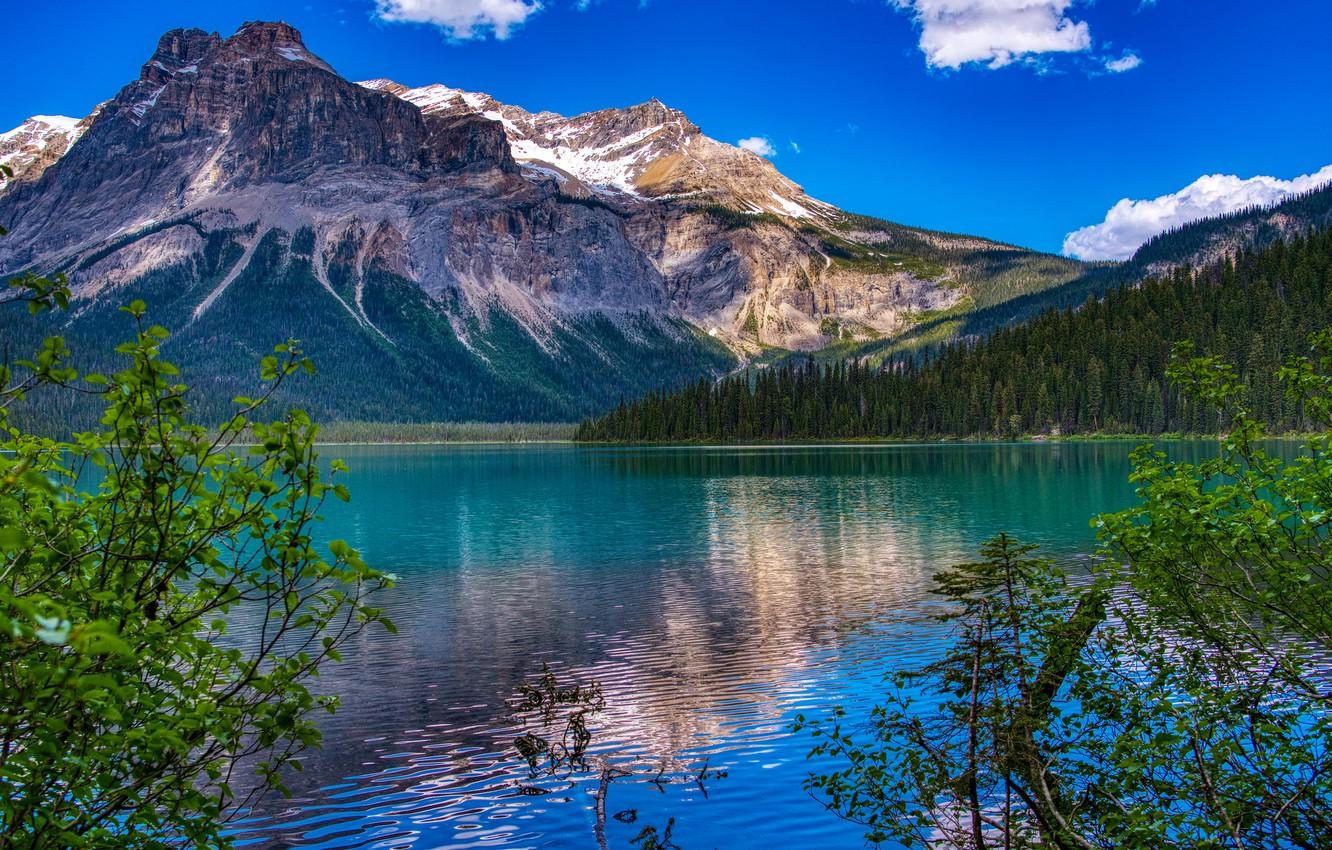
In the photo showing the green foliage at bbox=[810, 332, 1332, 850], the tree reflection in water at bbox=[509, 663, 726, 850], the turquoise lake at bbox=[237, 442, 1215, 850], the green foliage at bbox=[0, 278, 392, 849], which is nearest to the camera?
the green foliage at bbox=[0, 278, 392, 849]

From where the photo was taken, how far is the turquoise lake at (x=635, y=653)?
15.8m

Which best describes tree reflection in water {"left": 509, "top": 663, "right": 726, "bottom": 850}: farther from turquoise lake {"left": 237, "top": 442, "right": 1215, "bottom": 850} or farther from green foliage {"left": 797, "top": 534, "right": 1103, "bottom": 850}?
green foliage {"left": 797, "top": 534, "right": 1103, "bottom": 850}

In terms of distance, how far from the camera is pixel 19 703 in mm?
5531

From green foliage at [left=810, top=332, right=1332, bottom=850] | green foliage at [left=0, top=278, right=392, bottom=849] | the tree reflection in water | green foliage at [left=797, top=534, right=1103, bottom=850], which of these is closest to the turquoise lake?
the tree reflection in water

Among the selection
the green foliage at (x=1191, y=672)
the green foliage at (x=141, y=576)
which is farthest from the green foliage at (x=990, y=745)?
the green foliage at (x=141, y=576)

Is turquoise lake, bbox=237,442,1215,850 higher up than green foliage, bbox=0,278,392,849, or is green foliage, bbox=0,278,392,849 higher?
green foliage, bbox=0,278,392,849

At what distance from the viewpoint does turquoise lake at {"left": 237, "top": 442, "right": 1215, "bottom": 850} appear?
52.0 feet

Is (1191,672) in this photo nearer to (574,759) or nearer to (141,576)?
(574,759)

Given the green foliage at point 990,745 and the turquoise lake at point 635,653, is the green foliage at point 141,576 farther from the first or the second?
the turquoise lake at point 635,653

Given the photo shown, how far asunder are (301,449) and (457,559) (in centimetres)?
4337

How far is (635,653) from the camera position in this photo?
89.3 feet

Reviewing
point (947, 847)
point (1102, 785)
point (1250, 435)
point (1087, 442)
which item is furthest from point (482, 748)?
point (1087, 442)

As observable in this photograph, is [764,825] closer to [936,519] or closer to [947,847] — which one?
[947,847]

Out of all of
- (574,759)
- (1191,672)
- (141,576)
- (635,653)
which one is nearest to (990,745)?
(1191,672)
